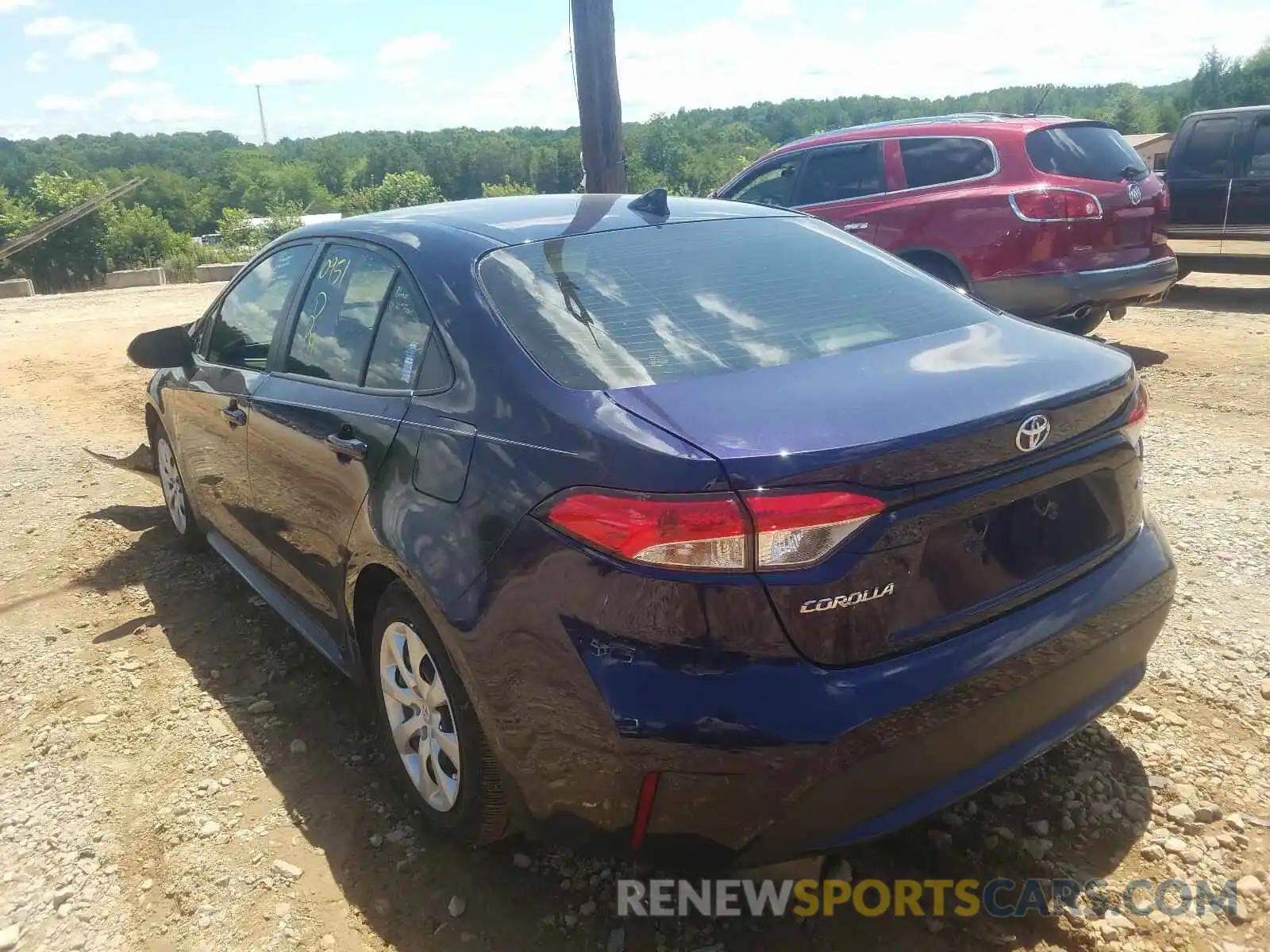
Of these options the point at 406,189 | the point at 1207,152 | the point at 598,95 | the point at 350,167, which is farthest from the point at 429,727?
the point at 350,167

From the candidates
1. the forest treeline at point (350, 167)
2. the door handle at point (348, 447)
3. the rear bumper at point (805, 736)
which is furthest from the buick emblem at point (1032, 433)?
the forest treeline at point (350, 167)

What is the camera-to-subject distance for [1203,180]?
10578mm

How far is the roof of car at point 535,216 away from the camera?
2910 mm

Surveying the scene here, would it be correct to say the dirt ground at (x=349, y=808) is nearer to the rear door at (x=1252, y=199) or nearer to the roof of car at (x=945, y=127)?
the roof of car at (x=945, y=127)

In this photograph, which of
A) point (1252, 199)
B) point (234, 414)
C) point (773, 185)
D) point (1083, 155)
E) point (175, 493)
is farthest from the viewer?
point (1252, 199)

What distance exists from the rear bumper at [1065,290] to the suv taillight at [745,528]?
590cm

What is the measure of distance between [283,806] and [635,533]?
171 cm

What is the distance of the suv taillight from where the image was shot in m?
1.85

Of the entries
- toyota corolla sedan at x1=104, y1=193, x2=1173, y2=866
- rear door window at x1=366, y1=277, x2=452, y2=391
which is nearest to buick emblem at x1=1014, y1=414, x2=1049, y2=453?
toyota corolla sedan at x1=104, y1=193, x2=1173, y2=866

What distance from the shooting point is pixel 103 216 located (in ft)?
209

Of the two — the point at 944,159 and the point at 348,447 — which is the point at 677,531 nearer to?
the point at 348,447

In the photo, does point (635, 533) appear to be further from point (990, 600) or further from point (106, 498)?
point (106, 498)

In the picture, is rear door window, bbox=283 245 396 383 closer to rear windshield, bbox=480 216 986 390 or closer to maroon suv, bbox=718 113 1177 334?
rear windshield, bbox=480 216 986 390

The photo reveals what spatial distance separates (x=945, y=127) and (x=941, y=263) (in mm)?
1120
